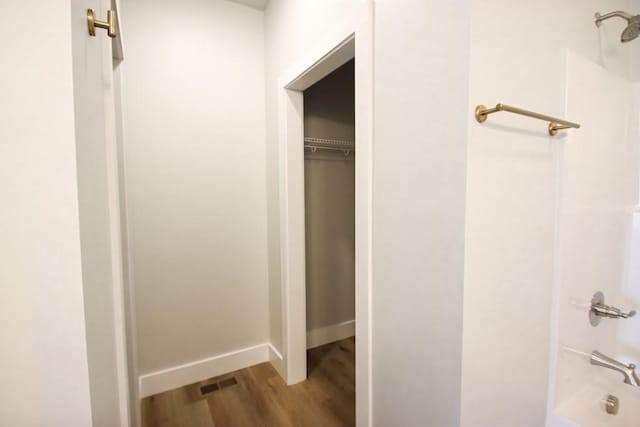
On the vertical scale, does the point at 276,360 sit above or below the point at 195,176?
below

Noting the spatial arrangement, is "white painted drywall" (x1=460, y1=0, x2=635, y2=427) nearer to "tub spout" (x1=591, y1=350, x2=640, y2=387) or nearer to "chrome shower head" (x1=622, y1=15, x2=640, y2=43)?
"chrome shower head" (x1=622, y1=15, x2=640, y2=43)

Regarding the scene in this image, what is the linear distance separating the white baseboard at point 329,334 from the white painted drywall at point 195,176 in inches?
21.1

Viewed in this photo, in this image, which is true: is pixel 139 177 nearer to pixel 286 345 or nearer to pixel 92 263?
pixel 92 263

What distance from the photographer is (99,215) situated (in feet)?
2.57

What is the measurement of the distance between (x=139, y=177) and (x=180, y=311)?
97 cm

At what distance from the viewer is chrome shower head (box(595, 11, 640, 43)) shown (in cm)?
112

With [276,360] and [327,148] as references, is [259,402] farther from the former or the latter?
[327,148]

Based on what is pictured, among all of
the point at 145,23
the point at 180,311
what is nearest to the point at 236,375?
the point at 180,311

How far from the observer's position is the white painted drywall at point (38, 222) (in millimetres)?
481

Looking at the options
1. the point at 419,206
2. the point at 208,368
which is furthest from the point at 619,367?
the point at 208,368

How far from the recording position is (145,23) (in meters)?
1.76

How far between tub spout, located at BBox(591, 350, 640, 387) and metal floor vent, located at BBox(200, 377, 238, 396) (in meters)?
2.12

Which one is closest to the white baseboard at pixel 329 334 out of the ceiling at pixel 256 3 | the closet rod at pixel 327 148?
the closet rod at pixel 327 148

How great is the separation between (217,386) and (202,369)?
6.8 inches
